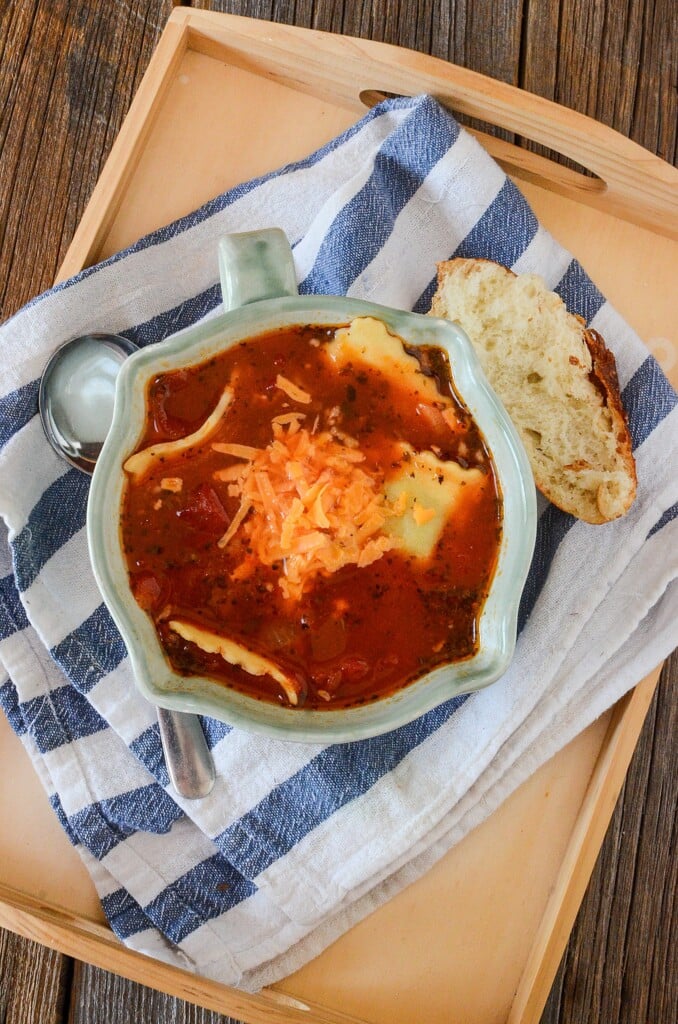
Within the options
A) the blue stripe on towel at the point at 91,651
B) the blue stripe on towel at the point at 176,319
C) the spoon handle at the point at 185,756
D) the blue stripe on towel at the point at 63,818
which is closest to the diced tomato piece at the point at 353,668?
the spoon handle at the point at 185,756

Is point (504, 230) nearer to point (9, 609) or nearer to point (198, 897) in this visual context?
point (9, 609)

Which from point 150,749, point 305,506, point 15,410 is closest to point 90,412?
point 15,410

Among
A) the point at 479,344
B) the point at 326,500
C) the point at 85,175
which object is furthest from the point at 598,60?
the point at 326,500

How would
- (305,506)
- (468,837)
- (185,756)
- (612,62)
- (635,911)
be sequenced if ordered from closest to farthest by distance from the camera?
(305,506), (185,756), (468,837), (612,62), (635,911)

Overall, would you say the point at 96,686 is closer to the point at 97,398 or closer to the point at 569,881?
the point at 97,398

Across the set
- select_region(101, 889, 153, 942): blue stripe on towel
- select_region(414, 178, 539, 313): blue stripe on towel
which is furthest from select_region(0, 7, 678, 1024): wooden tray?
select_region(414, 178, 539, 313): blue stripe on towel

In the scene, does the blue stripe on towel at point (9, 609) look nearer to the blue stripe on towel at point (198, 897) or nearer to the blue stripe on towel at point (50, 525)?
the blue stripe on towel at point (50, 525)

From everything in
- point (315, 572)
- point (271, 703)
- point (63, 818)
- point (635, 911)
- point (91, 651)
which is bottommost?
point (635, 911)

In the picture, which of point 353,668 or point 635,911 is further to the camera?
point 635,911
